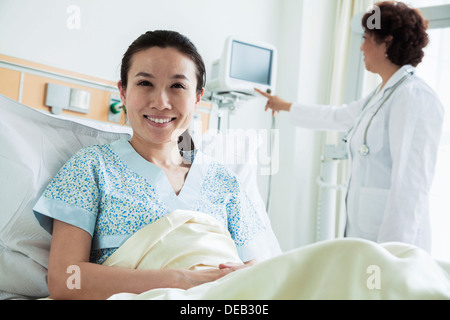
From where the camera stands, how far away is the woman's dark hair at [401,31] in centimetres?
189

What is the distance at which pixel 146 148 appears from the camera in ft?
4.11

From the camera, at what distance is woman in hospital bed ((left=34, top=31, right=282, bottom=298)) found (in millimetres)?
940

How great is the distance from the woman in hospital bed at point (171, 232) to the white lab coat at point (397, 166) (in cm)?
64

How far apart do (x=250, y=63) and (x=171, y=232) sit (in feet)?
4.96

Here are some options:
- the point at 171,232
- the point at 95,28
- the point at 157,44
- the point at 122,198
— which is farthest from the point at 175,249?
the point at 95,28

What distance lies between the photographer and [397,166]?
1702mm

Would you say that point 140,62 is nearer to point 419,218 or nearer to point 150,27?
point 150,27

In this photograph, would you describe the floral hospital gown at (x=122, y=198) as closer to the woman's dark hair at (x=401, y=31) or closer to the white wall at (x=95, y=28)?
the white wall at (x=95, y=28)

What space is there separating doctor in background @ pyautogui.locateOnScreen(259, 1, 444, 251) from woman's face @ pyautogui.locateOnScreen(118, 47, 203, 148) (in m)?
0.97

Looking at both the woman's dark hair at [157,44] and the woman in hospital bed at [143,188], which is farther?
the woman's dark hair at [157,44]

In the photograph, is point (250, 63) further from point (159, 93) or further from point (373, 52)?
point (159, 93)

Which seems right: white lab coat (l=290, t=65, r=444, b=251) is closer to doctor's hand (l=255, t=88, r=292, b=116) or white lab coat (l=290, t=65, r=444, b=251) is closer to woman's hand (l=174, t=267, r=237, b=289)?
doctor's hand (l=255, t=88, r=292, b=116)

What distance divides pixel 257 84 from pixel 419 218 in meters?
1.11

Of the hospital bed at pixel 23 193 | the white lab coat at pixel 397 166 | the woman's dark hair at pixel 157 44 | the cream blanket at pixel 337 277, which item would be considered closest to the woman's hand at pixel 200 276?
the cream blanket at pixel 337 277
